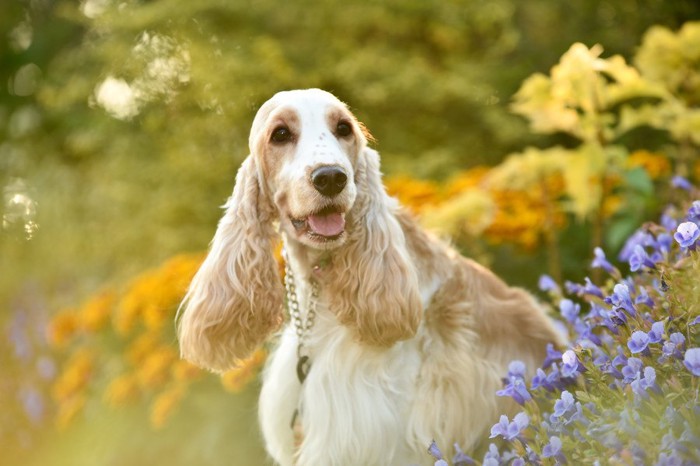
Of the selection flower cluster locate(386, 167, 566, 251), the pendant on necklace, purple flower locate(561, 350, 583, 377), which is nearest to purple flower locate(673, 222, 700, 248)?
purple flower locate(561, 350, 583, 377)

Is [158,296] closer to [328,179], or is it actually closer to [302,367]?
[302,367]

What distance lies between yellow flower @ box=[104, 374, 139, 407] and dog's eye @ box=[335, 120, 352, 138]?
3.09 m

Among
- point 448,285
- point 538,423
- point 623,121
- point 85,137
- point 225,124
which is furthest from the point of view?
point 85,137

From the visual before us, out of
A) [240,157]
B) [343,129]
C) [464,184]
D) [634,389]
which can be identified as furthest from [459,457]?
[240,157]

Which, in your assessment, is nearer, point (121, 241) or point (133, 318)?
point (133, 318)

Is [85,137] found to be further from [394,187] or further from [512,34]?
[512,34]

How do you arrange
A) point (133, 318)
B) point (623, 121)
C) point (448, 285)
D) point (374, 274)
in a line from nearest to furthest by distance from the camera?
point (374, 274)
point (448, 285)
point (623, 121)
point (133, 318)

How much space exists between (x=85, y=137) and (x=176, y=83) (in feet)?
3.98

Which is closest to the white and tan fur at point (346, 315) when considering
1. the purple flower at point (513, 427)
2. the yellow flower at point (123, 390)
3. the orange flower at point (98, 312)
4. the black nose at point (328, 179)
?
the black nose at point (328, 179)

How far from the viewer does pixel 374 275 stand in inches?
125

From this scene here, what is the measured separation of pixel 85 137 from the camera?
7562 millimetres

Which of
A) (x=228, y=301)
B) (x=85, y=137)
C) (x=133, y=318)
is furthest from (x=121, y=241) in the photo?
(x=228, y=301)

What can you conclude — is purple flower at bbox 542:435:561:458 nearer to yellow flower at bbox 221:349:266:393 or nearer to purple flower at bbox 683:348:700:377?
purple flower at bbox 683:348:700:377

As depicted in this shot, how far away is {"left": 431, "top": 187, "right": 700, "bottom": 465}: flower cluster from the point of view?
2.10 metres
